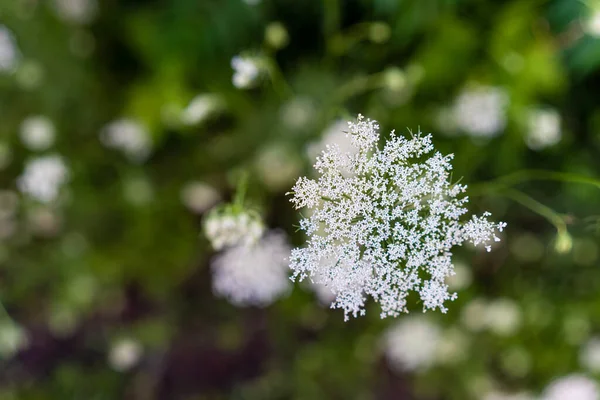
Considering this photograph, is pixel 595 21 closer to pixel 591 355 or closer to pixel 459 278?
pixel 459 278

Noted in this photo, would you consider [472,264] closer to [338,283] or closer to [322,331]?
[322,331]

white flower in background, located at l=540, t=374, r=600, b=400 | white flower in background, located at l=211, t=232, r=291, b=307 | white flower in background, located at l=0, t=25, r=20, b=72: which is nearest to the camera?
white flower in background, located at l=211, t=232, r=291, b=307

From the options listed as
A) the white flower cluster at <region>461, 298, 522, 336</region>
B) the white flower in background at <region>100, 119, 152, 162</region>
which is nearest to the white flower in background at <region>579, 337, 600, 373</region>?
the white flower cluster at <region>461, 298, 522, 336</region>

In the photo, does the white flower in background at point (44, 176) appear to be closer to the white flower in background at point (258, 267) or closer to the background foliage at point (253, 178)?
the background foliage at point (253, 178)

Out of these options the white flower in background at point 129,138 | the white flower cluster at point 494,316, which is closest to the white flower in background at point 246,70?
the white flower in background at point 129,138

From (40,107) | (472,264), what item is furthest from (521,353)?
(40,107)

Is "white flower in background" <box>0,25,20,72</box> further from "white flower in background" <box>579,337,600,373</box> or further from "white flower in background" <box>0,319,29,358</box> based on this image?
"white flower in background" <box>579,337,600,373</box>
